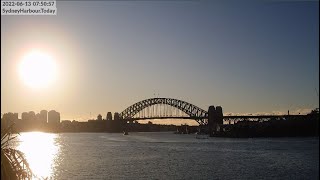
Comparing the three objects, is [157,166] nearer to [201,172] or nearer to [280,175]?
[201,172]

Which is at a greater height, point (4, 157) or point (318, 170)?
point (4, 157)

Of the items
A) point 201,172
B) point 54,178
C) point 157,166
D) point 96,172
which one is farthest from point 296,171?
point 54,178

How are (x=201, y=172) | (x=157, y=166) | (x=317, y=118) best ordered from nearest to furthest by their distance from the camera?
(x=201, y=172)
(x=157, y=166)
(x=317, y=118)

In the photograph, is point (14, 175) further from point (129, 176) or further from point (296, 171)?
point (296, 171)

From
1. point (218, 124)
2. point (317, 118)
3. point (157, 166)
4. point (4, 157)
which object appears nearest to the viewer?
point (4, 157)

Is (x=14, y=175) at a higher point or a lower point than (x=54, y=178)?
higher

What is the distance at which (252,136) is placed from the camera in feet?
627

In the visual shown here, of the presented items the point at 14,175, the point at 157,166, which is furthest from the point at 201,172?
the point at 14,175

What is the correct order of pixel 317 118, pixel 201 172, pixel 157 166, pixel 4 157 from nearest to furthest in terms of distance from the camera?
pixel 4 157, pixel 201 172, pixel 157 166, pixel 317 118

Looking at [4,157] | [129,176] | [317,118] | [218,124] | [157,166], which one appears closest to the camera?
[4,157]

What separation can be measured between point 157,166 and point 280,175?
18430 millimetres

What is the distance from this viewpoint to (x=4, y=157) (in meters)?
10.1

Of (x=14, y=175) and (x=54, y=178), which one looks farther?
(x=54, y=178)

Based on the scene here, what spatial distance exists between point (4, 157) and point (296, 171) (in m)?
48.2
